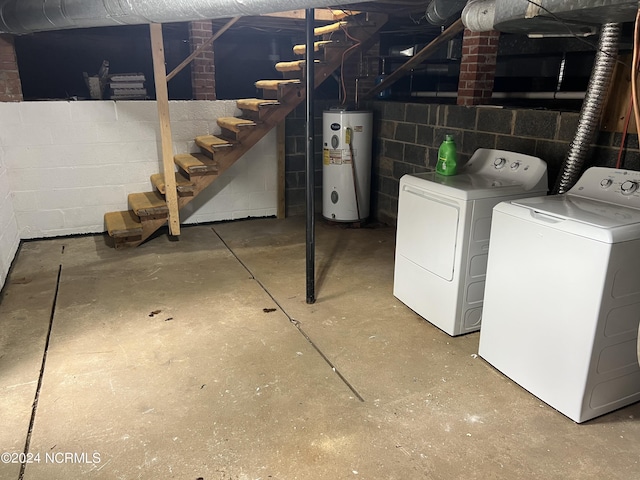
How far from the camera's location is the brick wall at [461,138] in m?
2.91

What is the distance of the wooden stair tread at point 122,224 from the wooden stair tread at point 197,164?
25.2 inches

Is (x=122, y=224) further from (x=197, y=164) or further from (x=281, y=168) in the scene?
(x=281, y=168)

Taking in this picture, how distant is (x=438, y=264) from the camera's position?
109 inches

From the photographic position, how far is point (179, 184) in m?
4.28

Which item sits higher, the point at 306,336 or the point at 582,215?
the point at 582,215

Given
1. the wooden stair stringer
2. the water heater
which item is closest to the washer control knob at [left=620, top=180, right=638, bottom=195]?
the water heater

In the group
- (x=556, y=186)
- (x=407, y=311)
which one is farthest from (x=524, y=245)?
(x=407, y=311)

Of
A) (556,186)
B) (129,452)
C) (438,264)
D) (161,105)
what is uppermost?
(161,105)

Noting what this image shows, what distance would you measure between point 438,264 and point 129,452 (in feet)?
5.97

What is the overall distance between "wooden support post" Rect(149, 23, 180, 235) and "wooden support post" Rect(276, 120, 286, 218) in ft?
3.86

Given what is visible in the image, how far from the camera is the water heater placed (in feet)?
14.9

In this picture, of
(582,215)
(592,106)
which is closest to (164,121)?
(592,106)

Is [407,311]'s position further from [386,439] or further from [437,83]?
[437,83]

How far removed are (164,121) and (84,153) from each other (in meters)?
0.93
